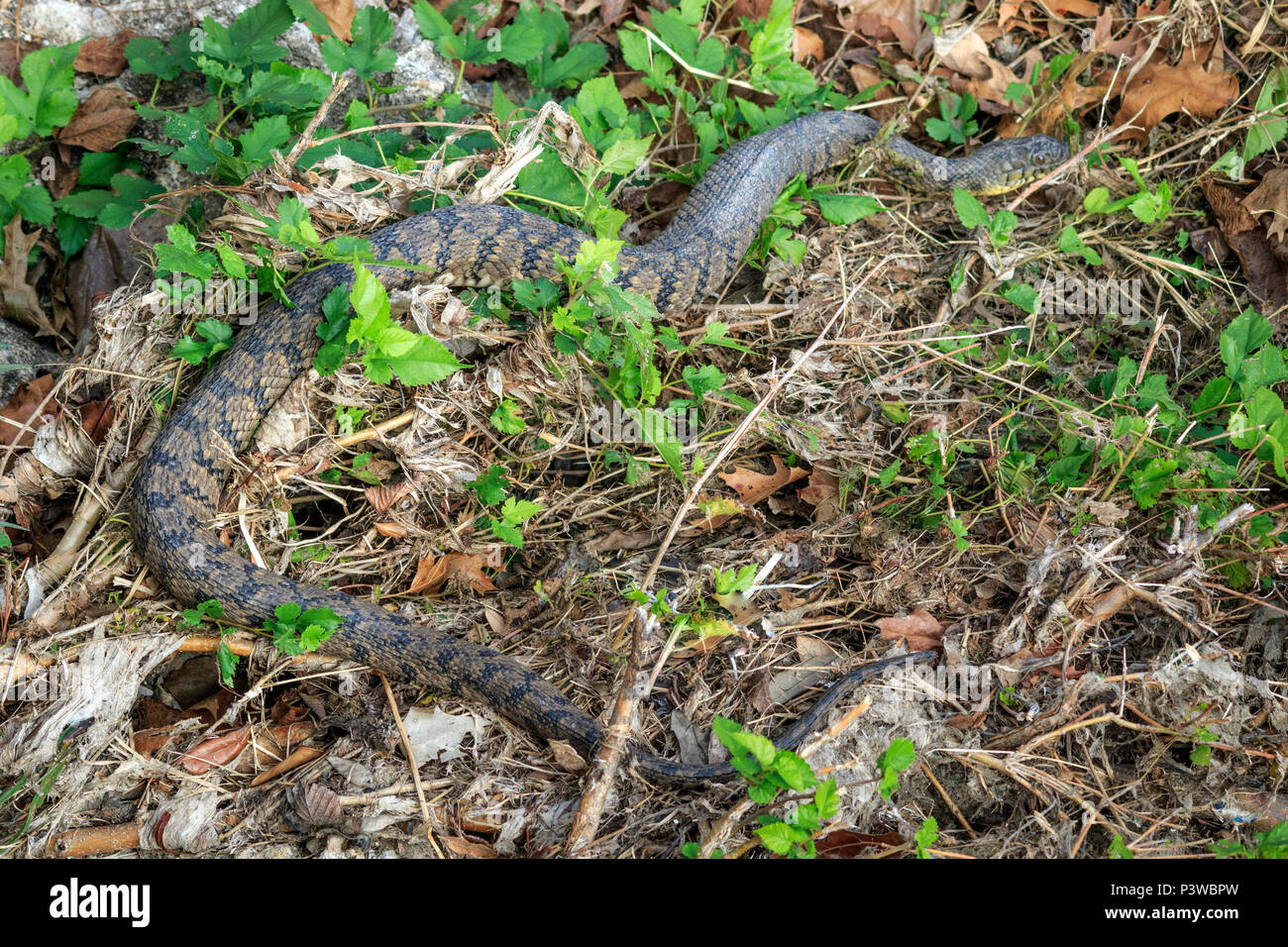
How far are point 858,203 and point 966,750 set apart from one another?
299 cm

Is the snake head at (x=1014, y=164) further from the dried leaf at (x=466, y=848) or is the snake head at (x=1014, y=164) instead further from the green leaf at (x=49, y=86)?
the green leaf at (x=49, y=86)

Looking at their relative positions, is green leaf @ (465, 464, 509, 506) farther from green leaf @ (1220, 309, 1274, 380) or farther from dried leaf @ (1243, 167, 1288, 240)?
dried leaf @ (1243, 167, 1288, 240)

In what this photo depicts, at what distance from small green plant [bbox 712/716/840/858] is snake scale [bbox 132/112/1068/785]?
1.35 feet

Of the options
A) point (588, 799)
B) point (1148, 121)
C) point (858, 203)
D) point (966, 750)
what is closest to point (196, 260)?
point (588, 799)

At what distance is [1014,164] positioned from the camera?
529 centimetres

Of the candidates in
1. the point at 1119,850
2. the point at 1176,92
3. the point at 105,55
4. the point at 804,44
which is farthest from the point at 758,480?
the point at 105,55

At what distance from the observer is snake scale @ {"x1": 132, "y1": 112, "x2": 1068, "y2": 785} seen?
10.8ft

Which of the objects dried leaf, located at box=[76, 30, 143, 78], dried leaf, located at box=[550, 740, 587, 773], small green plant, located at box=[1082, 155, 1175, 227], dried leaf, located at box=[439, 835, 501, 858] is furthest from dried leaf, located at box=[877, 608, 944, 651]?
dried leaf, located at box=[76, 30, 143, 78]

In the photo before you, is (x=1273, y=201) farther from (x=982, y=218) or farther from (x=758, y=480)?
(x=758, y=480)

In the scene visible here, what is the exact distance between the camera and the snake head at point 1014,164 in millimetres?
5262

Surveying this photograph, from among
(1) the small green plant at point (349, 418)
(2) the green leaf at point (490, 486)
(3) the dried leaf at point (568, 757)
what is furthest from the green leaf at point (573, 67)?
(3) the dried leaf at point (568, 757)

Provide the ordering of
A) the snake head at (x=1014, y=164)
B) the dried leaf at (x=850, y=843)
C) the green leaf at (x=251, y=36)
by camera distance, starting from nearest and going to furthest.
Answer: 1. the dried leaf at (x=850, y=843)
2. the green leaf at (x=251, y=36)
3. the snake head at (x=1014, y=164)

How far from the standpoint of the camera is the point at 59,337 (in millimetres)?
4672

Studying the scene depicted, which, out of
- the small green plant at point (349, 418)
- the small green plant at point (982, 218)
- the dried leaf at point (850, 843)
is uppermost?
the small green plant at point (982, 218)
